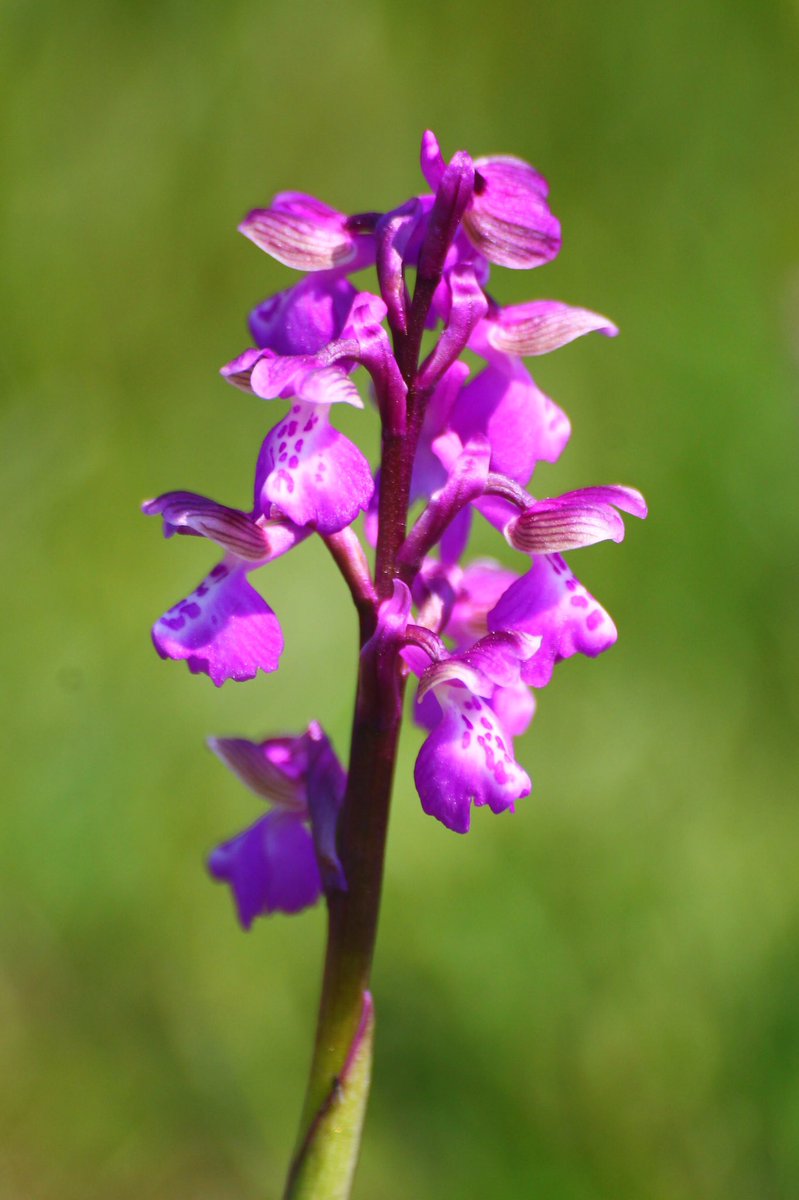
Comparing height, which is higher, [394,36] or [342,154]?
[394,36]

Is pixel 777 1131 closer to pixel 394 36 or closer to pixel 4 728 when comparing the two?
pixel 4 728

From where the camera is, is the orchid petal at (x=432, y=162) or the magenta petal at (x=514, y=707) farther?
the magenta petal at (x=514, y=707)

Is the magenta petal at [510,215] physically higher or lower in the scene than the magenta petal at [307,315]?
higher

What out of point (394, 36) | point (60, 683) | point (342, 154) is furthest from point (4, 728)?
point (394, 36)

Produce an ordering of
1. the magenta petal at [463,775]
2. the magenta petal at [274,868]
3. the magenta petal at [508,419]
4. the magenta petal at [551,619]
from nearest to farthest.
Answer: the magenta petal at [463,775], the magenta petal at [551,619], the magenta petal at [508,419], the magenta petal at [274,868]

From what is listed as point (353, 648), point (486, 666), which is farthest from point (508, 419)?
point (353, 648)

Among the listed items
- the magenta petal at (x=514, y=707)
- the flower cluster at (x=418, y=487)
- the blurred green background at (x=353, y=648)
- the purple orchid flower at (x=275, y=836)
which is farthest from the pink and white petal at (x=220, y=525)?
the blurred green background at (x=353, y=648)

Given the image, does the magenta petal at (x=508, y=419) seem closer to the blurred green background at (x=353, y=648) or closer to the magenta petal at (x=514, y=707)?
the magenta petal at (x=514, y=707)
